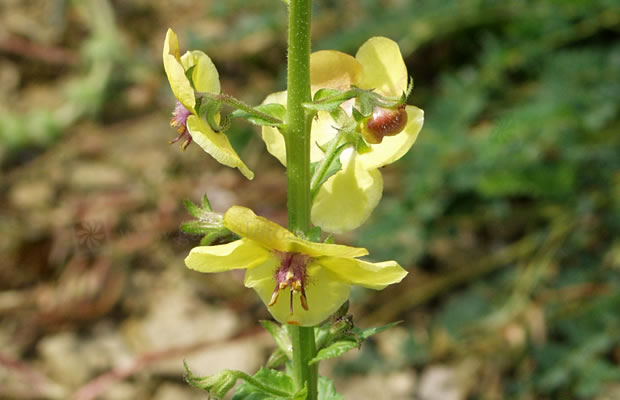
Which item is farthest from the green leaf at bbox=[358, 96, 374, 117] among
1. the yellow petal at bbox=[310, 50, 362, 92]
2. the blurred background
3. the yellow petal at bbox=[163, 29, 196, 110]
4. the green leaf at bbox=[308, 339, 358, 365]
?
the blurred background

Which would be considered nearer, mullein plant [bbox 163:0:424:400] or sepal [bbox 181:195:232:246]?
mullein plant [bbox 163:0:424:400]

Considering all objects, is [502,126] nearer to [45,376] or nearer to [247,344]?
[247,344]

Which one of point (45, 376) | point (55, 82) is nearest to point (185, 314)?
point (45, 376)

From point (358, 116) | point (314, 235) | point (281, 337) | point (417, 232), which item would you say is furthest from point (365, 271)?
point (417, 232)

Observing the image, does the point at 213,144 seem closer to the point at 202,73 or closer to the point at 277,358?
the point at 202,73

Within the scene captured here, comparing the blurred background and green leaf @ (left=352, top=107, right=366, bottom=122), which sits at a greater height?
the blurred background

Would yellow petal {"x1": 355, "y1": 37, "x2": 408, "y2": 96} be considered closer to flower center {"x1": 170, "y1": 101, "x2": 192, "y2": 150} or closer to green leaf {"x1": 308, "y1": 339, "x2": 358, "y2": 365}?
flower center {"x1": 170, "y1": 101, "x2": 192, "y2": 150}

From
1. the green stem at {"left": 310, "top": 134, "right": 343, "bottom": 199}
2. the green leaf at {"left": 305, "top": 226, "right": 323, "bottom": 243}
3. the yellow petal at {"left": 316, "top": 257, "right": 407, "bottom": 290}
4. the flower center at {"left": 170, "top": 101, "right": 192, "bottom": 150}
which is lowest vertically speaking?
the yellow petal at {"left": 316, "top": 257, "right": 407, "bottom": 290}
